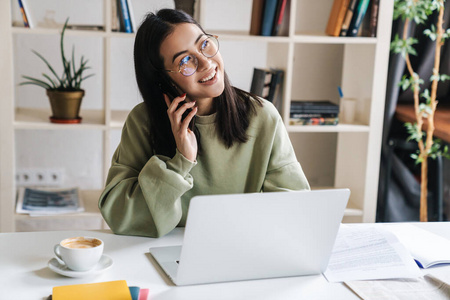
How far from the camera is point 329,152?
320 cm

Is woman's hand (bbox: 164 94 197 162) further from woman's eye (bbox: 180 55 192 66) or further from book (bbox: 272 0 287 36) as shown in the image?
book (bbox: 272 0 287 36)

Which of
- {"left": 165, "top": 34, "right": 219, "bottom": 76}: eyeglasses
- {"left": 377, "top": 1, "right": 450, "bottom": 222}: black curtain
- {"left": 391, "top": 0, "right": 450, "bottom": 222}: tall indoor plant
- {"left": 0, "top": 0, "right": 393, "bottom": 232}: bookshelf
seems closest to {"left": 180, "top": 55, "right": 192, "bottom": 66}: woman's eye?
{"left": 165, "top": 34, "right": 219, "bottom": 76}: eyeglasses

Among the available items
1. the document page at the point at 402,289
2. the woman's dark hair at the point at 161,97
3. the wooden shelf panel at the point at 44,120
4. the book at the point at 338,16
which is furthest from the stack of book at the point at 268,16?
the document page at the point at 402,289

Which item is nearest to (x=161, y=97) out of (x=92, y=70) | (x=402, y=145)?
(x=92, y=70)

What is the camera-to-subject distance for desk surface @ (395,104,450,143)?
9.14 ft

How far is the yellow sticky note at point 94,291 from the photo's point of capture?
3.59ft

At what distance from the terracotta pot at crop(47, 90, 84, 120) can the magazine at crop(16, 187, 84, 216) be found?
38 cm

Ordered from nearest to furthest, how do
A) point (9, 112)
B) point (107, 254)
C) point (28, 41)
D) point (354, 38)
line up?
point (107, 254), point (9, 112), point (354, 38), point (28, 41)

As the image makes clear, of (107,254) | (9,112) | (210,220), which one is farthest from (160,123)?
(9,112)

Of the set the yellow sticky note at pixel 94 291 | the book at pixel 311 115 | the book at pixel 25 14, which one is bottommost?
the yellow sticky note at pixel 94 291

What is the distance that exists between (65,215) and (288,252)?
151 cm

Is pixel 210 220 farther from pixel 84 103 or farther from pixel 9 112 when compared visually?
pixel 84 103

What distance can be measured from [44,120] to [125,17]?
557 mm

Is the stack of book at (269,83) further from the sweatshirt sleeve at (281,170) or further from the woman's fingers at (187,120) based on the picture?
the woman's fingers at (187,120)
